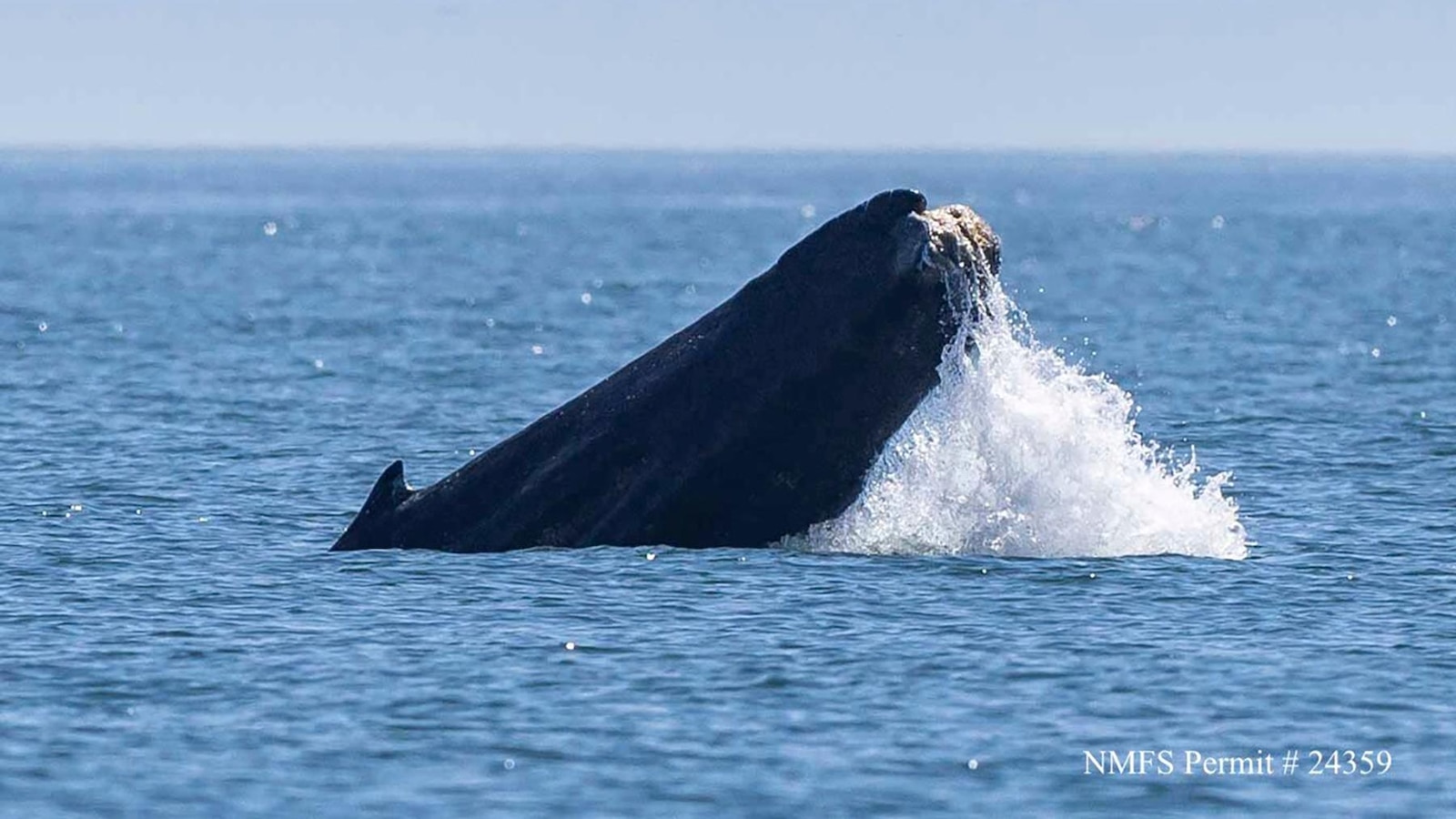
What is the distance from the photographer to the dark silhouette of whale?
22.4m

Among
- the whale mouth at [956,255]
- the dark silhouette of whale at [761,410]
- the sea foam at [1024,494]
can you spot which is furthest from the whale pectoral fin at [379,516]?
the whale mouth at [956,255]

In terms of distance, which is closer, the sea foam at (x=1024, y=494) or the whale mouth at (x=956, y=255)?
the whale mouth at (x=956, y=255)

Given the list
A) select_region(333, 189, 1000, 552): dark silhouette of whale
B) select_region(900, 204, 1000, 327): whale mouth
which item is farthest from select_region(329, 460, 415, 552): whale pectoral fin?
select_region(900, 204, 1000, 327): whale mouth

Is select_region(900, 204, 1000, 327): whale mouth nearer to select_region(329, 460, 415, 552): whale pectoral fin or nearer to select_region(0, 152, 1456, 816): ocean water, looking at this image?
select_region(0, 152, 1456, 816): ocean water

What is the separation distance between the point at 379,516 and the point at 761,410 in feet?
13.7

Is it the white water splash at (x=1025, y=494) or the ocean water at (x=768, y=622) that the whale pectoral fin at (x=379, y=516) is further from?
the white water splash at (x=1025, y=494)

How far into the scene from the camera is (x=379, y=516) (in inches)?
968

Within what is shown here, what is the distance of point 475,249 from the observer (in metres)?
120

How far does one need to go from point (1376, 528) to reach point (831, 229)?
8.17 m

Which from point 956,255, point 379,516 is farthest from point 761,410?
point 379,516

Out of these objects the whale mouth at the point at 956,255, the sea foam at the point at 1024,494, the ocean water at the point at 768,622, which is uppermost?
the whale mouth at the point at 956,255

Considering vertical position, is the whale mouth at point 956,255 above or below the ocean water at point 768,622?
above

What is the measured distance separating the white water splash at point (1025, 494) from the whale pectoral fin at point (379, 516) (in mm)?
3879

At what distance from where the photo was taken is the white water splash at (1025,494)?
24.9 meters
